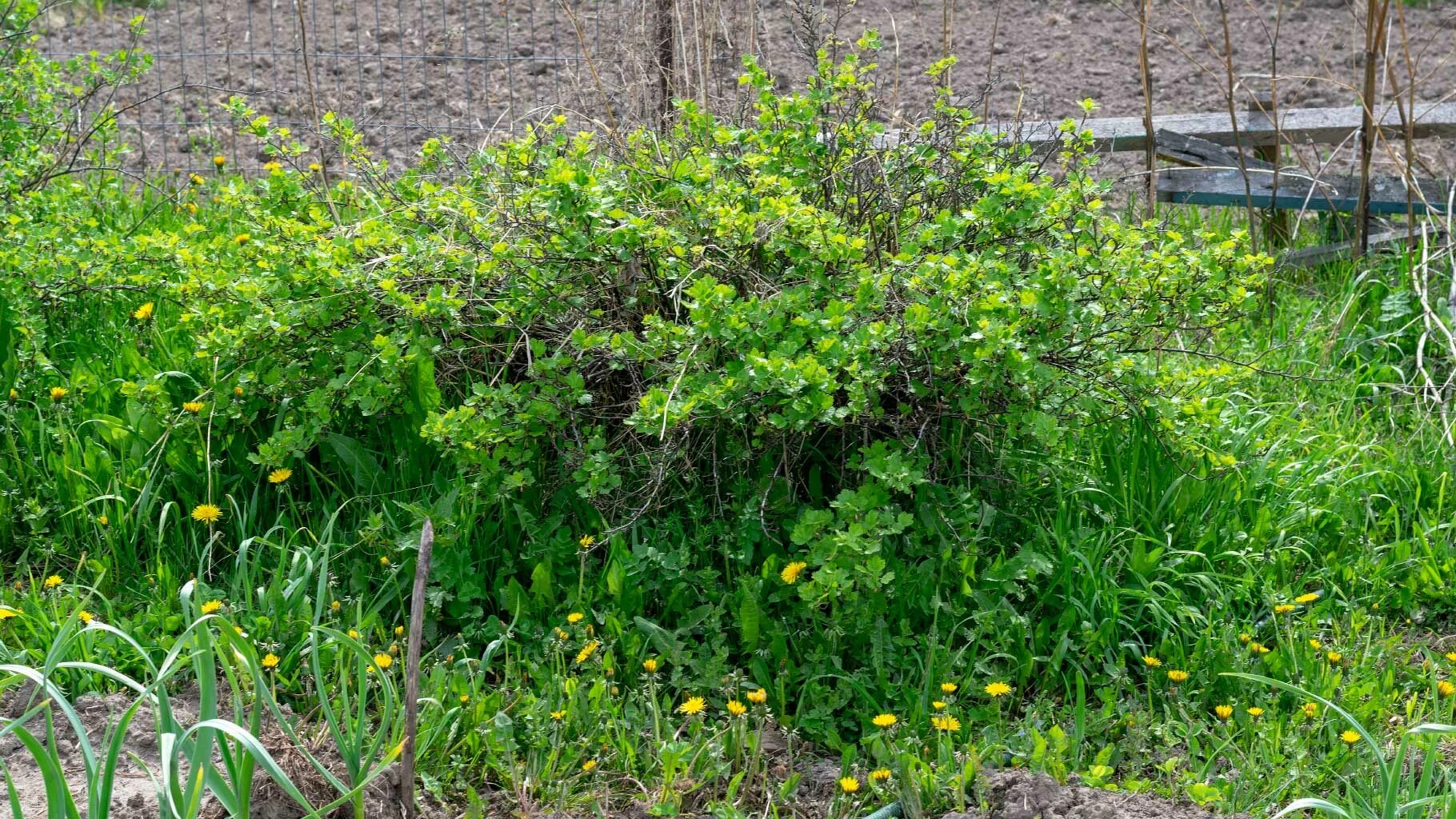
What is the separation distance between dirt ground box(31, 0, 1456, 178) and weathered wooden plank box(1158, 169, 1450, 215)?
0.73 m

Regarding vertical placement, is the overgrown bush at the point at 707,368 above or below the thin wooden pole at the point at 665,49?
below

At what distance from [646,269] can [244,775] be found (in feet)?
5.18

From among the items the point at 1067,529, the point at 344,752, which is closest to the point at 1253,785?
the point at 1067,529

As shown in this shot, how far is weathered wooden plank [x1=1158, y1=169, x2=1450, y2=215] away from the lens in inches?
208

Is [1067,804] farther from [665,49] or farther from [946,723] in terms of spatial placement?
[665,49]

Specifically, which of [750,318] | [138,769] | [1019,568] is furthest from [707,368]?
[138,769]

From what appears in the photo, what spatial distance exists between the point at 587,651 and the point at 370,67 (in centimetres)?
624

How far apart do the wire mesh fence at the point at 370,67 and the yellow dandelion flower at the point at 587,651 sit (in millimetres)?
2207

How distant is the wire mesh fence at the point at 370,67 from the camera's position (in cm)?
521

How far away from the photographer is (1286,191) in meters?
5.56

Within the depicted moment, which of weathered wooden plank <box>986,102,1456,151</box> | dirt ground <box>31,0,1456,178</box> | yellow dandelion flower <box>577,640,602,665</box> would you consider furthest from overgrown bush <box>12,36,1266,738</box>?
dirt ground <box>31,0,1456,178</box>

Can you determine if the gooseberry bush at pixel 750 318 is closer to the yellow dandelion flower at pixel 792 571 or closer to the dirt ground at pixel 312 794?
the yellow dandelion flower at pixel 792 571

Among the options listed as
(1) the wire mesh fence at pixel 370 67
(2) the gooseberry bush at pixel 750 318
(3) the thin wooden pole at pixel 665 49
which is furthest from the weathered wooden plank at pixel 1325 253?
(3) the thin wooden pole at pixel 665 49

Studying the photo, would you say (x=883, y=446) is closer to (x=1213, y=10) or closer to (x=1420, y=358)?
(x=1420, y=358)
